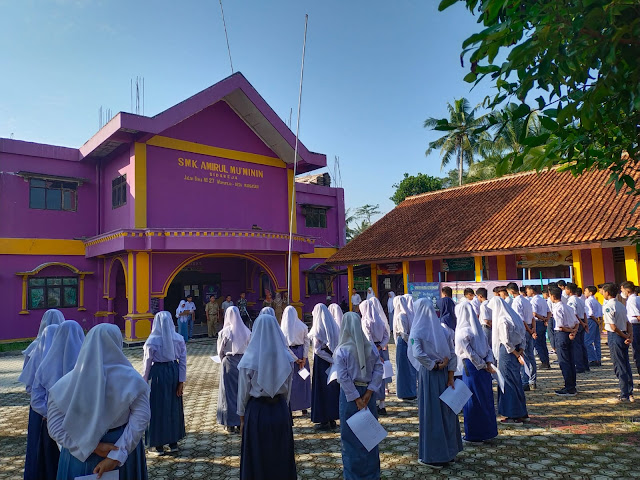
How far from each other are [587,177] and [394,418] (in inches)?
450

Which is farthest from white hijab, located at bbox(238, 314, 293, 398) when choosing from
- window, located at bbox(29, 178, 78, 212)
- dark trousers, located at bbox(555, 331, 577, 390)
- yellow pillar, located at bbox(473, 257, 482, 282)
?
window, located at bbox(29, 178, 78, 212)

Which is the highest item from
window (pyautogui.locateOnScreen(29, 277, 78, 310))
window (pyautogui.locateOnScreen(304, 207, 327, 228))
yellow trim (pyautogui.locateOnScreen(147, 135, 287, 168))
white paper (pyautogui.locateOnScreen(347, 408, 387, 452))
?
yellow trim (pyautogui.locateOnScreen(147, 135, 287, 168))

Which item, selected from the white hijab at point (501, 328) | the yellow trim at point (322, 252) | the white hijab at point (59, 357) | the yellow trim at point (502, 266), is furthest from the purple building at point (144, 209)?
the white hijab at point (59, 357)

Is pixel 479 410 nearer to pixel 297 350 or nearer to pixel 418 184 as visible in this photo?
pixel 297 350

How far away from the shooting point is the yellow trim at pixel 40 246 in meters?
15.4

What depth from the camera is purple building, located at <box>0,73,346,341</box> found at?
15.2 metres

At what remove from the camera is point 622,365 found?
6.22 m

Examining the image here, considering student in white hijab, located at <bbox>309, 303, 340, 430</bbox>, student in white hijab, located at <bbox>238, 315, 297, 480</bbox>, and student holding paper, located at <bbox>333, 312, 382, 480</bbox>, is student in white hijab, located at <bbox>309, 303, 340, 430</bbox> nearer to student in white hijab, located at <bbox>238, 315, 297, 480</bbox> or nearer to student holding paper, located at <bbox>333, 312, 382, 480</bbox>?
student holding paper, located at <bbox>333, 312, 382, 480</bbox>

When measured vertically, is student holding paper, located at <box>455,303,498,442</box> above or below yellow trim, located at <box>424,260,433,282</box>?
below

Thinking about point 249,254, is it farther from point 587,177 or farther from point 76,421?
point 76,421

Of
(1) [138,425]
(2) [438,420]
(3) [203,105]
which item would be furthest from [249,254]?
(1) [138,425]

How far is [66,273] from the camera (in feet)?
54.1

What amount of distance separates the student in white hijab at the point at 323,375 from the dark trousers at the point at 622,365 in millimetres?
3813

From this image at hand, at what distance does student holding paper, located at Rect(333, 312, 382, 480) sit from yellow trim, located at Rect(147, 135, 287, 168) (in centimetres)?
1387
